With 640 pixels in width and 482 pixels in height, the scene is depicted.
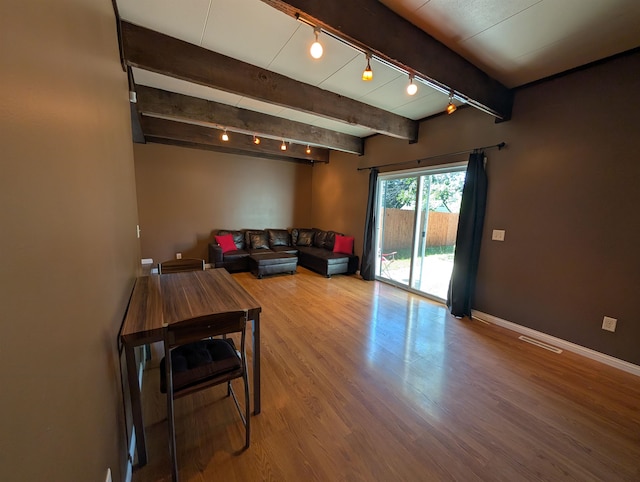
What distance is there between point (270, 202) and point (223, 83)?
390cm

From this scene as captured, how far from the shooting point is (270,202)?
6238mm

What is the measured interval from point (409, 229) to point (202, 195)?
4402mm

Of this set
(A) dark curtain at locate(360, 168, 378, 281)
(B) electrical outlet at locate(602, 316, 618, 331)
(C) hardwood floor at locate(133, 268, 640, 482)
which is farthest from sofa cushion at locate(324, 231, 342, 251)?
(B) electrical outlet at locate(602, 316, 618, 331)

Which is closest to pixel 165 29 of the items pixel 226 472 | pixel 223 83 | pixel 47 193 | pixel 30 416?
pixel 223 83

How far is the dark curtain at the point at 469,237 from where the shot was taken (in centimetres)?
314

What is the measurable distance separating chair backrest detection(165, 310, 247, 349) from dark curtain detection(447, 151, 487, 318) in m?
3.00

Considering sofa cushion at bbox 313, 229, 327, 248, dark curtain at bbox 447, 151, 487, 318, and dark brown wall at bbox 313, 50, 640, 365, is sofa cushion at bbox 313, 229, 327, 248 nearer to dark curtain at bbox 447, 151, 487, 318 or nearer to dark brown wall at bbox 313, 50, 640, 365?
dark curtain at bbox 447, 151, 487, 318

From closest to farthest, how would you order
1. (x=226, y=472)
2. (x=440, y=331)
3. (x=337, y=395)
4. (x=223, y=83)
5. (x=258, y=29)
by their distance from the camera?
1. (x=226, y=472)
2. (x=337, y=395)
3. (x=258, y=29)
4. (x=223, y=83)
5. (x=440, y=331)

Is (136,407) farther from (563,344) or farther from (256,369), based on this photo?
(563,344)

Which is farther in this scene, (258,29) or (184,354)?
(258,29)

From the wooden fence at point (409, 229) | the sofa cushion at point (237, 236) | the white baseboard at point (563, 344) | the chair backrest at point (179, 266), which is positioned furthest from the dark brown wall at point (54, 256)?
the sofa cushion at point (237, 236)

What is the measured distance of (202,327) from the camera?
1.28 metres

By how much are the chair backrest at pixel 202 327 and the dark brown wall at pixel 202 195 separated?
4707mm

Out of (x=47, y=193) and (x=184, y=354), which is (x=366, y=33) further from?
(x=184, y=354)
